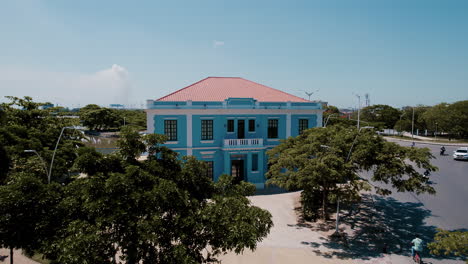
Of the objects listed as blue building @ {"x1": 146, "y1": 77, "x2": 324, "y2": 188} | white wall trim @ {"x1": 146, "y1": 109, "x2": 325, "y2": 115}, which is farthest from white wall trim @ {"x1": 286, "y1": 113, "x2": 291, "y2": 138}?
white wall trim @ {"x1": 146, "y1": 109, "x2": 325, "y2": 115}

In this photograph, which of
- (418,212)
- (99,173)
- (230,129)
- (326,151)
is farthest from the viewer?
(230,129)

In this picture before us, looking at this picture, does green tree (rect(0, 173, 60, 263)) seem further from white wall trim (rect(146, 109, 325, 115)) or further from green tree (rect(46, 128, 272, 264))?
white wall trim (rect(146, 109, 325, 115))

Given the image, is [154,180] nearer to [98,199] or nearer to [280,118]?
[98,199]

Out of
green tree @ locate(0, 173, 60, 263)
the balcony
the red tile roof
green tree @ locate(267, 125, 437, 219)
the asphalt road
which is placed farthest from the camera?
the red tile roof

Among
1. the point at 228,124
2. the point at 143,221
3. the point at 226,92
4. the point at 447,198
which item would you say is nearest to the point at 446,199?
the point at 447,198

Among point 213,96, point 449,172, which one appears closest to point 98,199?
point 213,96

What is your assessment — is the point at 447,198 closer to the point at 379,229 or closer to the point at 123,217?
the point at 379,229

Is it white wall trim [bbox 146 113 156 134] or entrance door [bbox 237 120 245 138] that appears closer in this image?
white wall trim [bbox 146 113 156 134]
